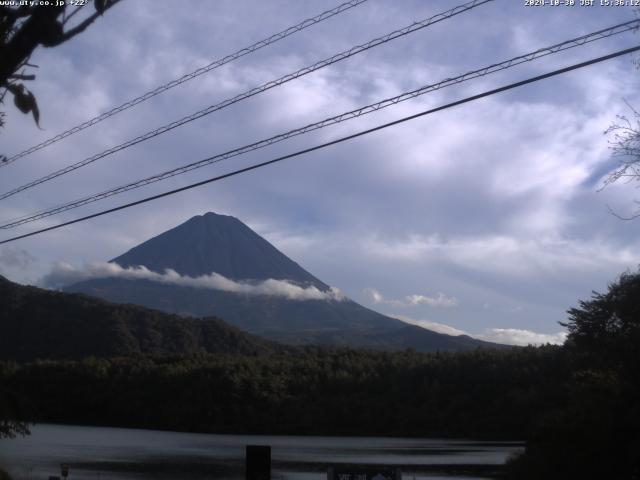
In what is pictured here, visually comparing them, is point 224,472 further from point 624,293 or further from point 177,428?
point 177,428

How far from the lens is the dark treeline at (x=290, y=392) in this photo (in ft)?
232

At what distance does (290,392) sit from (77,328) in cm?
3096

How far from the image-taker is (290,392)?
82750mm

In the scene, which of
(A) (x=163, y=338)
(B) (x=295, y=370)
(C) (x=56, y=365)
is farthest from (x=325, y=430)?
(A) (x=163, y=338)

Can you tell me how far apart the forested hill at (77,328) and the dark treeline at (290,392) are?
12575 millimetres

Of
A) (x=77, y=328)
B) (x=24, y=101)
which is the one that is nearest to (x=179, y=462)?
(x=24, y=101)


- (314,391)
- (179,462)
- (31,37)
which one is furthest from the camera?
(314,391)

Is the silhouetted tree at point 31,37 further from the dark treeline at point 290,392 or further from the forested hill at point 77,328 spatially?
the forested hill at point 77,328

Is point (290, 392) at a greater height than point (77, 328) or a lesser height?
lesser

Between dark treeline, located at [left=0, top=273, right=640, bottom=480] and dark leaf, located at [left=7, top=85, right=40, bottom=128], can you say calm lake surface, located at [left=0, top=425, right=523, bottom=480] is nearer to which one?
dark leaf, located at [left=7, top=85, right=40, bottom=128]

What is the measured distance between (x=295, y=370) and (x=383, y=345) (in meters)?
97.6

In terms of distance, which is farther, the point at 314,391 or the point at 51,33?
the point at 314,391

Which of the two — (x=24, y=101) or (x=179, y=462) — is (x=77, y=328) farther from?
(x=24, y=101)

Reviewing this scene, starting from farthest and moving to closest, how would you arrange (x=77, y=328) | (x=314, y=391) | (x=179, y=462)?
(x=77, y=328) < (x=314, y=391) < (x=179, y=462)
